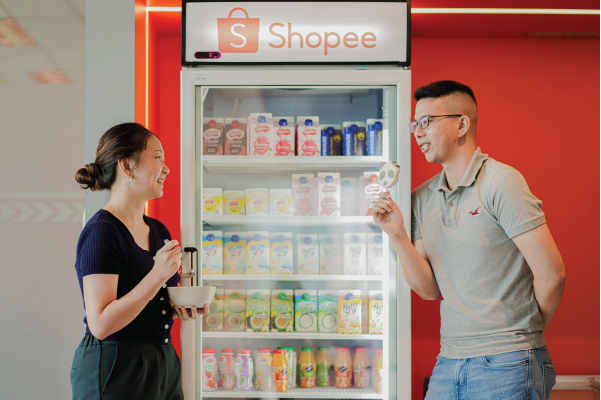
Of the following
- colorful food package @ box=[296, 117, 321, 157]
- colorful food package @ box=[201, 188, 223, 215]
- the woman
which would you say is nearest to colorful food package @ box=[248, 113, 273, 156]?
colorful food package @ box=[296, 117, 321, 157]

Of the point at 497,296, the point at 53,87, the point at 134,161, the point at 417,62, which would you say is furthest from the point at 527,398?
the point at 53,87

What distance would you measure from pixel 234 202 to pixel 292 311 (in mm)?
699

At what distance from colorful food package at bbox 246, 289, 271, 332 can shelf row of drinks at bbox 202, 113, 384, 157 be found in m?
0.82

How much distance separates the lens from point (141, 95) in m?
2.62

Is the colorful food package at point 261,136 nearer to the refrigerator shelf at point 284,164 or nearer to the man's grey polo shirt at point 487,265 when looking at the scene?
the refrigerator shelf at point 284,164

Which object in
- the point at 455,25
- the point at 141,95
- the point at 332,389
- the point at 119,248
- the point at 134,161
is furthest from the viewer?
the point at 455,25

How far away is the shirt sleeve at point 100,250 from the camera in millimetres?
1510

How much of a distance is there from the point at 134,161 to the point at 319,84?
3.02 feet

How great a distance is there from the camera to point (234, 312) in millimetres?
2418

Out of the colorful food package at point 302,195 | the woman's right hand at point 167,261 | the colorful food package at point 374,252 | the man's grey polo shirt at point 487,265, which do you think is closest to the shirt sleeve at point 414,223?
the man's grey polo shirt at point 487,265

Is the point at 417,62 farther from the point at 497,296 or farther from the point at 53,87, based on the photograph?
the point at 53,87

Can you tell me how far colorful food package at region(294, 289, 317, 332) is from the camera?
239 centimetres

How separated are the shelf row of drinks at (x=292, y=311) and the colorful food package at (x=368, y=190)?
0.47m

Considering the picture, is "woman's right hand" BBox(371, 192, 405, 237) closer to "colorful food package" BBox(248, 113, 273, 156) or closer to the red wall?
"colorful food package" BBox(248, 113, 273, 156)
